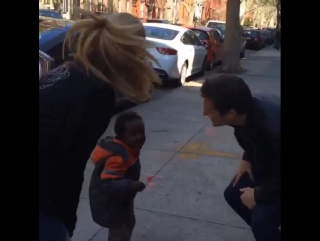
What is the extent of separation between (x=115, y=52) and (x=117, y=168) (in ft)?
2.83

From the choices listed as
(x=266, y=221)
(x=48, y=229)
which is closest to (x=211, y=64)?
(x=266, y=221)

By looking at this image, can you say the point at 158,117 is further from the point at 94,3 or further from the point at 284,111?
the point at 94,3

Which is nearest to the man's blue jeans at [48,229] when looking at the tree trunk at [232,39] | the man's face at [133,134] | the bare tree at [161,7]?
the man's face at [133,134]

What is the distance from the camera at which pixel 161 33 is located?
12930 mm

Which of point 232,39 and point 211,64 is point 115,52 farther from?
point 211,64

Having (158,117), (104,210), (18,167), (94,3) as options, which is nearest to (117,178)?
(104,210)

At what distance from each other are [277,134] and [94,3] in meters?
34.2

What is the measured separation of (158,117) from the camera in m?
8.91

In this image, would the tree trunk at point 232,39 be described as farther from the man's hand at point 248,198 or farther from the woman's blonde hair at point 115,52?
the woman's blonde hair at point 115,52

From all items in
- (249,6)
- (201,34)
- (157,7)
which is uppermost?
(249,6)

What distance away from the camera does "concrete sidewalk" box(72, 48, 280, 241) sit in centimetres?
444

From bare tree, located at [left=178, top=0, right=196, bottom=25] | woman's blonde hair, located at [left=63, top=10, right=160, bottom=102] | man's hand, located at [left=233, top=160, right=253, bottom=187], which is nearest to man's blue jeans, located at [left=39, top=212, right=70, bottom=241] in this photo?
woman's blonde hair, located at [left=63, top=10, right=160, bottom=102]

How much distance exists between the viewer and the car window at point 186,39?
13234mm

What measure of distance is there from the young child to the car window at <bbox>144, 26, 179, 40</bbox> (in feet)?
32.3
